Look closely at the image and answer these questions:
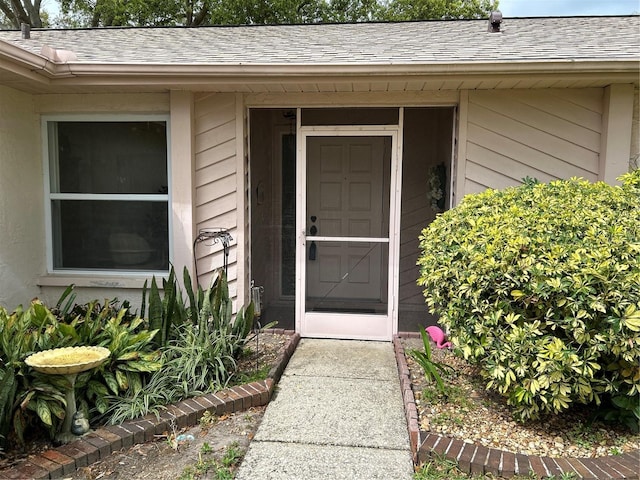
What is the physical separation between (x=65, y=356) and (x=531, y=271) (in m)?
2.88

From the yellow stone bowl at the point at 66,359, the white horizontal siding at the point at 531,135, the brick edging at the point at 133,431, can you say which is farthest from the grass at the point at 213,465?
the white horizontal siding at the point at 531,135

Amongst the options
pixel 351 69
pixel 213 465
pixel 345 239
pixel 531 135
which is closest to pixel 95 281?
pixel 345 239

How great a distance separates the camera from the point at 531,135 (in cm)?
429

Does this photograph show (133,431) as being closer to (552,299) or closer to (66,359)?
(66,359)

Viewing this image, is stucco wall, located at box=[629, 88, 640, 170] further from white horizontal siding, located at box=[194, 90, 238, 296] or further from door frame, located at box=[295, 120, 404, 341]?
white horizontal siding, located at box=[194, 90, 238, 296]

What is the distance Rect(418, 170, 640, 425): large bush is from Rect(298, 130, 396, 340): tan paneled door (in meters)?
1.50

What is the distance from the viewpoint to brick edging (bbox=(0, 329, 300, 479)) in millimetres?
2615

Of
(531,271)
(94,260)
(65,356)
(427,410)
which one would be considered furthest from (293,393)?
(94,260)

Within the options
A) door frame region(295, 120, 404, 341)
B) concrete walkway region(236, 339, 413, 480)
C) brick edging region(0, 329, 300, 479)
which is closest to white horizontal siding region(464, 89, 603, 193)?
door frame region(295, 120, 404, 341)

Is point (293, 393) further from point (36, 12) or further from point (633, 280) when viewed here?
point (36, 12)

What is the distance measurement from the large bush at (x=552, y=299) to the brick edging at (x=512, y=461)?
298 millimetres

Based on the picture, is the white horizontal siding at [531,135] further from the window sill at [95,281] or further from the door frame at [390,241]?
the window sill at [95,281]

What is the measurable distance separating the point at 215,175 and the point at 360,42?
6.92 feet

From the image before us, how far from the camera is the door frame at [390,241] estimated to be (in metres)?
4.59
